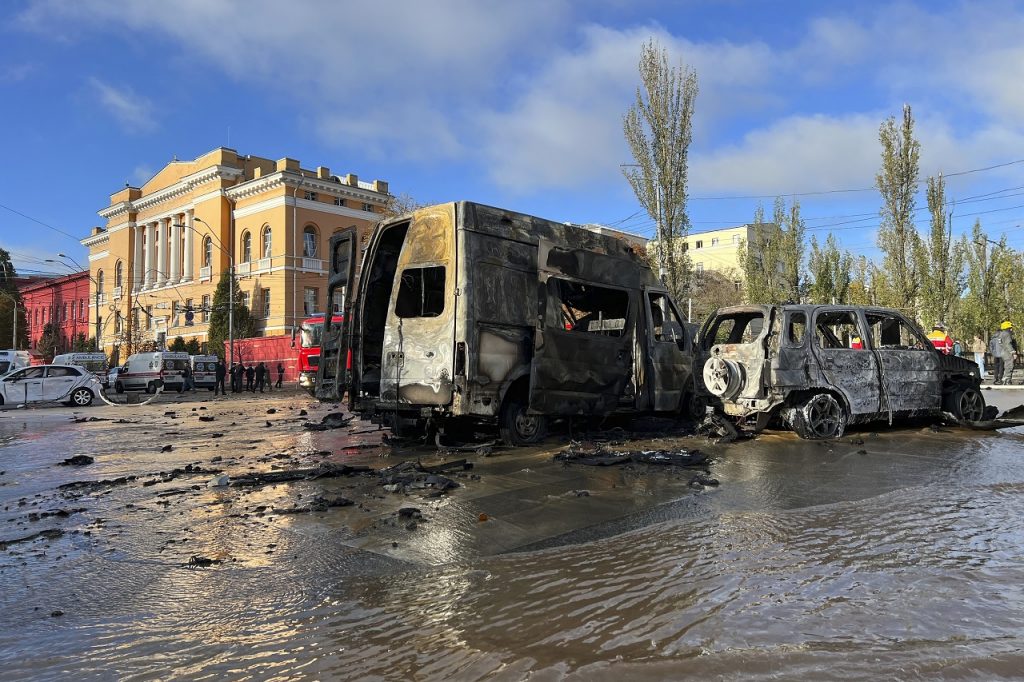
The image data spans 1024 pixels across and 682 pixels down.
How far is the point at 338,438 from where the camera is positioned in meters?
10.4

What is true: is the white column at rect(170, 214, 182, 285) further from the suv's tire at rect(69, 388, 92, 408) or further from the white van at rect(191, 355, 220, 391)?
the suv's tire at rect(69, 388, 92, 408)

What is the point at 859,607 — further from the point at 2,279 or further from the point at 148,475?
the point at 2,279

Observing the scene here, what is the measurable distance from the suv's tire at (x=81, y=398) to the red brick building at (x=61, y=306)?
5321cm

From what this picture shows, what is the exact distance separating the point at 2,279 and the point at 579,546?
88.3 meters

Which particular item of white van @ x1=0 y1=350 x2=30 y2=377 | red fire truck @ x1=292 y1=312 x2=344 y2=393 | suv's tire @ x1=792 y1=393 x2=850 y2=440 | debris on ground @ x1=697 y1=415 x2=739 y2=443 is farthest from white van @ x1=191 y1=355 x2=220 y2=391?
suv's tire @ x1=792 y1=393 x2=850 y2=440

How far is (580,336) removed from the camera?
8.52 metres

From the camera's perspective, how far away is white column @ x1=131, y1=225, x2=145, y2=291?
196 ft

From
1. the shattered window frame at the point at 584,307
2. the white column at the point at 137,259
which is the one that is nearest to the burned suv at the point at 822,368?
the shattered window frame at the point at 584,307

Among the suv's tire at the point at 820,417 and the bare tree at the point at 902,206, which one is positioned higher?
the bare tree at the point at 902,206

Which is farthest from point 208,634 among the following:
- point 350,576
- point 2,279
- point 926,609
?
point 2,279

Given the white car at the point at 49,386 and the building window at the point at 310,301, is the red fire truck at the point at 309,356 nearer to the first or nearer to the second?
the white car at the point at 49,386

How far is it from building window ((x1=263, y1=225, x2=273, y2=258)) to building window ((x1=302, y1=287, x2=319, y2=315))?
398 cm

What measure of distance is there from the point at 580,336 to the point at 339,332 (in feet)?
10.6

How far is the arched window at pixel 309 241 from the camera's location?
158 ft
